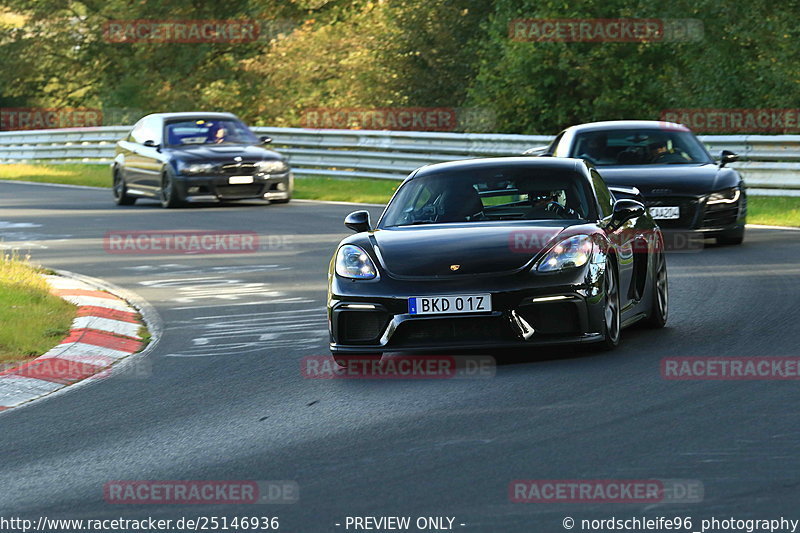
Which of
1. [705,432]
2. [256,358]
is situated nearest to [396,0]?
[256,358]

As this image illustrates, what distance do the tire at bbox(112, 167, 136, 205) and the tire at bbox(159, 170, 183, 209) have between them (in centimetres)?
114

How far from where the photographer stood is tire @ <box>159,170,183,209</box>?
2442 cm

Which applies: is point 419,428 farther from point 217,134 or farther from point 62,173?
point 62,173

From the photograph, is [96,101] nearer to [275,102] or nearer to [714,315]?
[275,102]

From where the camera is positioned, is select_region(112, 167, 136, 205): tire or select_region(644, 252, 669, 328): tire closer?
select_region(644, 252, 669, 328): tire

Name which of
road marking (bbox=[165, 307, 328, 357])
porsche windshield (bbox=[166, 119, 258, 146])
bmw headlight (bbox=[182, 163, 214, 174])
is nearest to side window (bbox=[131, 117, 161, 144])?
porsche windshield (bbox=[166, 119, 258, 146])

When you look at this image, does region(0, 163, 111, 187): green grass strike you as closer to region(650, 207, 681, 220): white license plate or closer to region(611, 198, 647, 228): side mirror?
region(650, 207, 681, 220): white license plate

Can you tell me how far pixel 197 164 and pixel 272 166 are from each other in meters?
1.19

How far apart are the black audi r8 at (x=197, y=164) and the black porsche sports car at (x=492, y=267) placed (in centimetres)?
1412

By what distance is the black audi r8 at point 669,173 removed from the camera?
1603 cm

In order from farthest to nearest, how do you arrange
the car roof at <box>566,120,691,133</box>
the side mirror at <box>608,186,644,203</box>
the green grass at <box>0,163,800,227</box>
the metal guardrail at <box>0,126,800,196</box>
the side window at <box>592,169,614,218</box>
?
the metal guardrail at <box>0,126,800,196</box> → the green grass at <box>0,163,800,227</box> → the car roof at <box>566,120,691,133</box> → the side mirror at <box>608,186,644,203</box> → the side window at <box>592,169,614,218</box>

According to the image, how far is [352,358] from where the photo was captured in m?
9.69

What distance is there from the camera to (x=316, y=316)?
12.0m

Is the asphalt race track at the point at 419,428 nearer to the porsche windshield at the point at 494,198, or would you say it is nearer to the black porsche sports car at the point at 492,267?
the black porsche sports car at the point at 492,267
